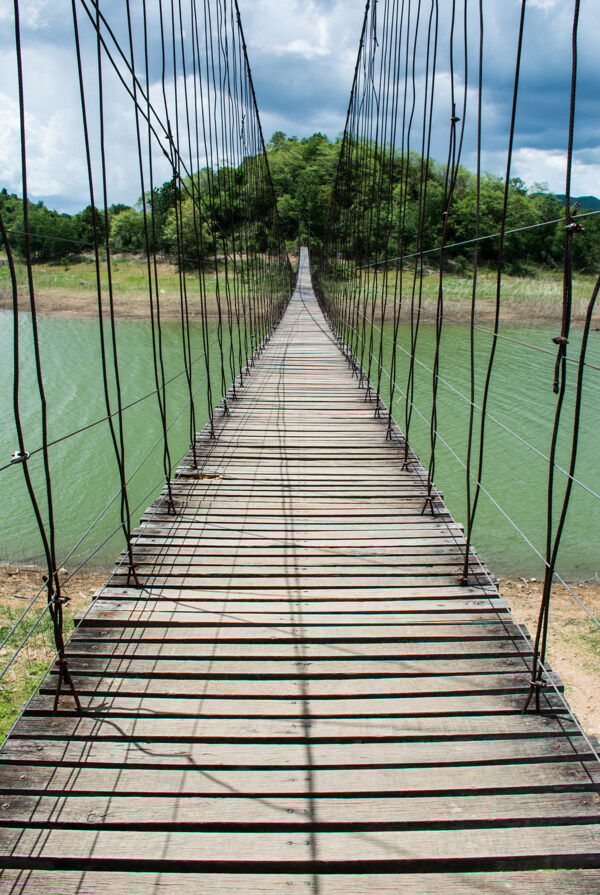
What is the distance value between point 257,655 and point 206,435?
1.91 m

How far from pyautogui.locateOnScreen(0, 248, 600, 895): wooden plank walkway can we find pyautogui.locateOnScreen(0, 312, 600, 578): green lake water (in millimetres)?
588

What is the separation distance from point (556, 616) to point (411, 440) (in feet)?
11.7

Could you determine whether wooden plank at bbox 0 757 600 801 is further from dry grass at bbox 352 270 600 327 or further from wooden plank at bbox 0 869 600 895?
dry grass at bbox 352 270 600 327

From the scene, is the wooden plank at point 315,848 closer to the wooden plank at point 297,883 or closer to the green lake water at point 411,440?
the wooden plank at point 297,883

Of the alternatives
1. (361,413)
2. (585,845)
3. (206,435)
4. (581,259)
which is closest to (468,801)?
(585,845)

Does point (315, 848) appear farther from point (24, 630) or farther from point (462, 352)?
point (462, 352)

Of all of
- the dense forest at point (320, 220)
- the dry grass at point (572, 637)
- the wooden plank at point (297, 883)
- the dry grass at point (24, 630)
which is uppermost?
the dense forest at point (320, 220)

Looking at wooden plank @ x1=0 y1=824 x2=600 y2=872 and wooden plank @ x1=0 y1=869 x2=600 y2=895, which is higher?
wooden plank @ x1=0 y1=824 x2=600 y2=872

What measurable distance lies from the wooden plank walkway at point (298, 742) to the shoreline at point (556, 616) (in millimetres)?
1566

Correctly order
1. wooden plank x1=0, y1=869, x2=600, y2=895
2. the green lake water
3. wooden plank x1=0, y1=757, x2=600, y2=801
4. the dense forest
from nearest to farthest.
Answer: wooden plank x1=0, y1=869, x2=600, y2=895 → wooden plank x1=0, y1=757, x2=600, y2=801 → the green lake water → the dense forest

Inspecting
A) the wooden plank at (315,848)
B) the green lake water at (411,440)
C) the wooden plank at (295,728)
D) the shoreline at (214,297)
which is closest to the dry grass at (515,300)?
the shoreline at (214,297)

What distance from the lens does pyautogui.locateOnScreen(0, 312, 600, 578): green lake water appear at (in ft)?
16.5

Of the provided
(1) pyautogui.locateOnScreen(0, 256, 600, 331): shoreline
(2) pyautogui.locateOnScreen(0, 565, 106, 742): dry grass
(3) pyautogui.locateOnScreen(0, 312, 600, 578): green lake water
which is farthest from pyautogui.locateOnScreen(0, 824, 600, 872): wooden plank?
(1) pyautogui.locateOnScreen(0, 256, 600, 331): shoreline

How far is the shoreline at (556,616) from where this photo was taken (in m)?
3.22
